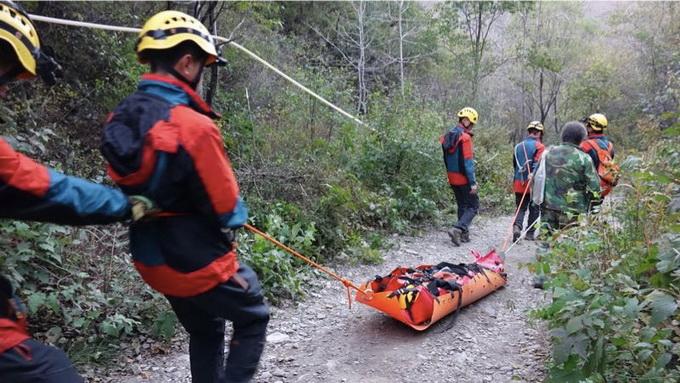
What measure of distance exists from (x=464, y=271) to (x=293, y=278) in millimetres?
1873

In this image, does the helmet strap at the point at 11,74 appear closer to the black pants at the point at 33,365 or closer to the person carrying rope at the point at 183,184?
the person carrying rope at the point at 183,184

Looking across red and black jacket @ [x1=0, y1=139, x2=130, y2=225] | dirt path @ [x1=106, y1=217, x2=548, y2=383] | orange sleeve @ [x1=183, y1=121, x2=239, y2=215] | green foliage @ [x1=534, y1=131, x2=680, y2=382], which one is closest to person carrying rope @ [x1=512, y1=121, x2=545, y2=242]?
dirt path @ [x1=106, y1=217, x2=548, y2=383]

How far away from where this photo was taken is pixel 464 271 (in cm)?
543

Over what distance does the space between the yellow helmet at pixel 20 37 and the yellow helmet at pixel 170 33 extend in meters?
0.50

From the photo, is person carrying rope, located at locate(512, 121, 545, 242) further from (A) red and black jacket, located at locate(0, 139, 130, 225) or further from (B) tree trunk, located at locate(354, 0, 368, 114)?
(B) tree trunk, located at locate(354, 0, 368, 114)

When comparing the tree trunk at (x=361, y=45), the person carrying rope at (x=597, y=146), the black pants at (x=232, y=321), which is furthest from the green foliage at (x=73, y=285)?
the tree trunk at (x=361, y=45)

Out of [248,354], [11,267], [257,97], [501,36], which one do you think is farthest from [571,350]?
[501,36]

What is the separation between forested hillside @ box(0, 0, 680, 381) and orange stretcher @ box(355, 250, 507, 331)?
110cm

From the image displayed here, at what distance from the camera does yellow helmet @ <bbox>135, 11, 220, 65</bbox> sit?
2.46 m

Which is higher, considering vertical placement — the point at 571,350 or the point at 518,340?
the point at 571,350

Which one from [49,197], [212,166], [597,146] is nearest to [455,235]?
[597,146]

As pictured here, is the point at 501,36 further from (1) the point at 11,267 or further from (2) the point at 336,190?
(1) the point at 11,267

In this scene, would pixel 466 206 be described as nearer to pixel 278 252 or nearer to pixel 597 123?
pixel 597 123

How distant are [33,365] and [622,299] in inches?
119
